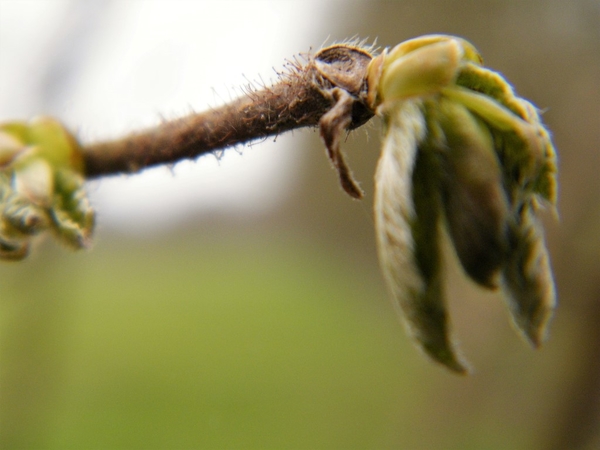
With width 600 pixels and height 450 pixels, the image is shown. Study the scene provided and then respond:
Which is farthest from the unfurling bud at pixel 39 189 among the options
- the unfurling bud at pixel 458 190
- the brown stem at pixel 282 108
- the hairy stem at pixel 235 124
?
the unfurling bud at pixel 458 190

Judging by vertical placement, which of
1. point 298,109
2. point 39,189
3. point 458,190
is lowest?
point 458,190

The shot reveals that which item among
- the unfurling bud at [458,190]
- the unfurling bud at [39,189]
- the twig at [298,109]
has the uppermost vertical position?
the unfurling bud at [39,189]

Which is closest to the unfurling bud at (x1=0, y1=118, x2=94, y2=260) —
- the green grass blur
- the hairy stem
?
the hairy stem

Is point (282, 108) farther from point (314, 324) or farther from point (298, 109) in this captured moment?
point (314, 324)

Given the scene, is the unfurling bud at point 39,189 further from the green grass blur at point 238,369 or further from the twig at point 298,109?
the green grass blur at point 238,369

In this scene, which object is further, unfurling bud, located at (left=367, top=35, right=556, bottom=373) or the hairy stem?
the hairy stem

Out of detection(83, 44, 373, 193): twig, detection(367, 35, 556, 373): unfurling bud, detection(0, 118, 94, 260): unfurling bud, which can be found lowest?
detection(367, 35, 556, 373): unfurling bud

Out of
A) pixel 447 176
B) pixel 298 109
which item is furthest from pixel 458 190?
pixel 298 109

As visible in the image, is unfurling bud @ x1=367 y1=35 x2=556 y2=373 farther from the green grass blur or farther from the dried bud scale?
the green grass blur

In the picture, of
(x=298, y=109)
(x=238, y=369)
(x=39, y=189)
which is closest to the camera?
(x=298, y=109)
